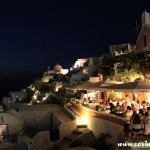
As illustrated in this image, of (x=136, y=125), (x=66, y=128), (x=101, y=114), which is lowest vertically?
(x=66, y=128)

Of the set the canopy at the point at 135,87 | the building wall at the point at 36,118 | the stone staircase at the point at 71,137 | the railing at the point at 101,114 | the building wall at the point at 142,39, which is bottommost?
the stone staircase at the point at 71,137

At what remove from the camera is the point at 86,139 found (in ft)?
58.7

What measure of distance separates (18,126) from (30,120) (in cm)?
204

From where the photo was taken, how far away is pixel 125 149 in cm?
1246

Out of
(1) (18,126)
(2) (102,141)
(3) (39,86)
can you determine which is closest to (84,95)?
(1) (18,126)

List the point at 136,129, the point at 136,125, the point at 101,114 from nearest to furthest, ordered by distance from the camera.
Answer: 1. the point at 136,129
2. the point at 136,125
3. the point at 101,114

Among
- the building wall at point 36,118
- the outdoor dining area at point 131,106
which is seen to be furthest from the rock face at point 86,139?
the building wall at point 36,118

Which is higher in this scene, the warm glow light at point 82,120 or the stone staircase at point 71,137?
the warm glow light at point 82,120

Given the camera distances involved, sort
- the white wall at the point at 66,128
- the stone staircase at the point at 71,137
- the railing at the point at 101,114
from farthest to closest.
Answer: the white wall at the point at 66,128 → the stone staircase at the point at 71,137 → the railing at the point at 101,114

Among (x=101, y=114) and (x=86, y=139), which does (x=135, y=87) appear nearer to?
(x=101, y=114)

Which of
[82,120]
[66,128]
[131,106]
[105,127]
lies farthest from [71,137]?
[131,106]

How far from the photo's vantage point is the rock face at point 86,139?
55.8 ft

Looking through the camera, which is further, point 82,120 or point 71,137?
point 82,120

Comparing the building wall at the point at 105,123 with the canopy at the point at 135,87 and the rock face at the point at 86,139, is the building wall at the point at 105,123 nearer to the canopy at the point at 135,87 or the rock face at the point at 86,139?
the rock face at the point at 86,139
